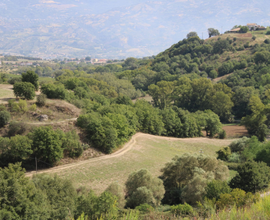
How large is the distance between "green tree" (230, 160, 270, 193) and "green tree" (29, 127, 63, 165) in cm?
1855

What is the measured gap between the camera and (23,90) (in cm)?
3397

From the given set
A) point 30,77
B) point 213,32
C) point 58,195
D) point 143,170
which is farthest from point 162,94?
point 213,32

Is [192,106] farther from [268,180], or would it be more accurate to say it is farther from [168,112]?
[268,180]

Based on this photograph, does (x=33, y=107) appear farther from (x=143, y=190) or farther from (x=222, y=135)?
(x=222, y=135)

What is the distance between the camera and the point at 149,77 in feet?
367

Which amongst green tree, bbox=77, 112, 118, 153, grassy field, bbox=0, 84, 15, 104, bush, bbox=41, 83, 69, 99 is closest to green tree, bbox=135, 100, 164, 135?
green tree, bbox=77, 112, 118, 153

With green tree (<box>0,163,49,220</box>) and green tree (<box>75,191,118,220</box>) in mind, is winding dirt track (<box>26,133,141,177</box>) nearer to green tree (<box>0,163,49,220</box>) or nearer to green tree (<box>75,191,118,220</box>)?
green tree (<box>0,163,49,220</box>)

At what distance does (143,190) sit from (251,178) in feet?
30.0

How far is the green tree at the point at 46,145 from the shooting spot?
27169mm

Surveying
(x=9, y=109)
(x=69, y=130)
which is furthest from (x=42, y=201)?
(x=9, y=109)

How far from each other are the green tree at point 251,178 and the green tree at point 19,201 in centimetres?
1556

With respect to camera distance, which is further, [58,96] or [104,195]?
[58,96]

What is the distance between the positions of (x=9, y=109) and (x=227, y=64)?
91.5 m

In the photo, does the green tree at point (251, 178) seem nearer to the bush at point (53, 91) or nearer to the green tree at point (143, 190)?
the green tree at point (143, 190)
